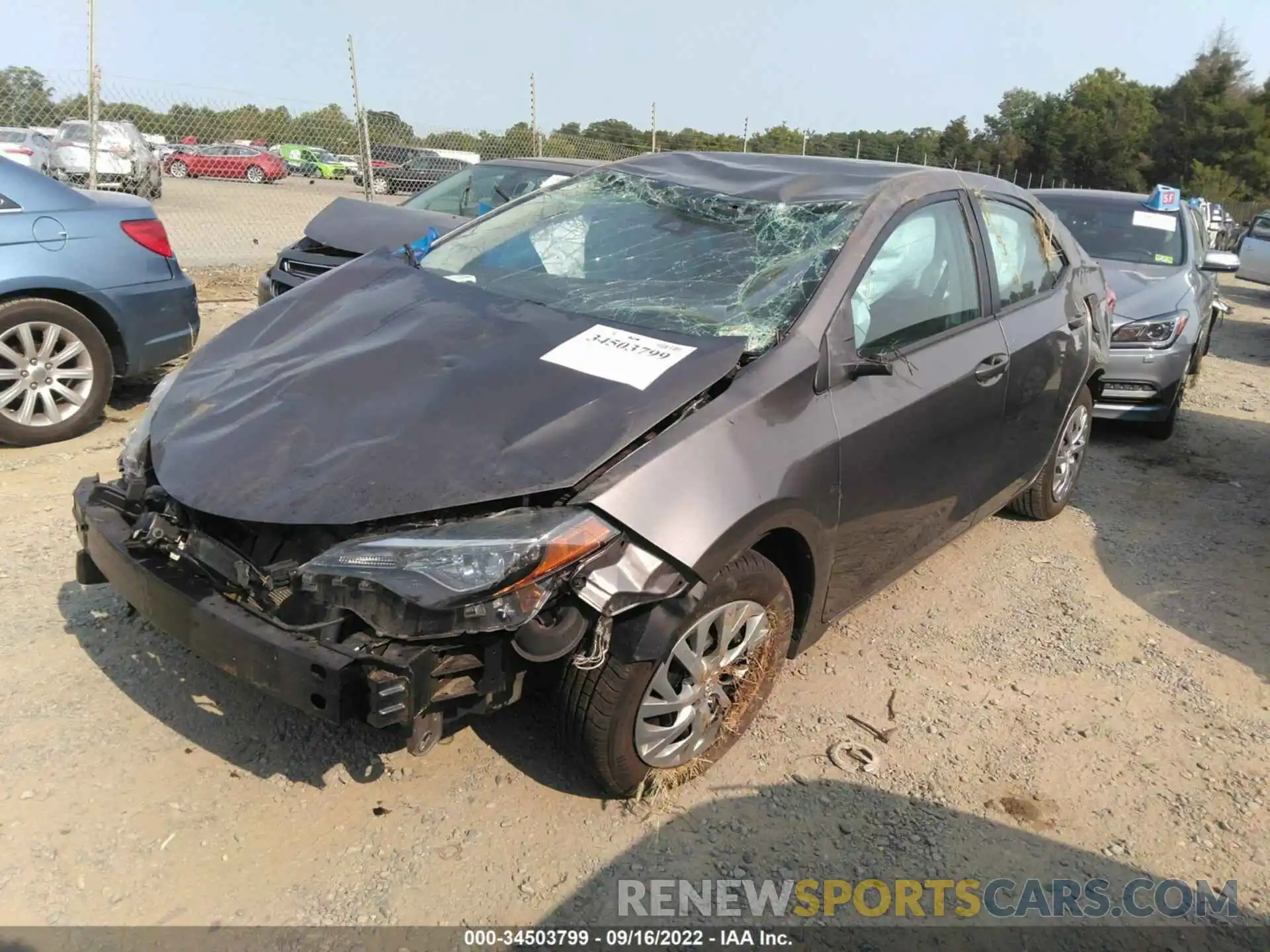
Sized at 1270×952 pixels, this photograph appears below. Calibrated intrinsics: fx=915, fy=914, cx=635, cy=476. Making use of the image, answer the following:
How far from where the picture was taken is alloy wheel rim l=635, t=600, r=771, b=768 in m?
2.46

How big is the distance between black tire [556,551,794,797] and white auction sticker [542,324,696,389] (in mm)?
573

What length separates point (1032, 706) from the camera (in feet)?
10.8

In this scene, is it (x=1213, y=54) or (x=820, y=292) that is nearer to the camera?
(x=820, y=292)

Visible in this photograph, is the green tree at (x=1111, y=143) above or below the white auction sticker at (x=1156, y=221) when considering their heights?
above

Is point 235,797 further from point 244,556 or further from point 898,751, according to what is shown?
point 898,751

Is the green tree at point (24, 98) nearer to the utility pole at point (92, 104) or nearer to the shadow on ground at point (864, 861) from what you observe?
the utility pole at point (92, 104)

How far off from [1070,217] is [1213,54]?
224 feet

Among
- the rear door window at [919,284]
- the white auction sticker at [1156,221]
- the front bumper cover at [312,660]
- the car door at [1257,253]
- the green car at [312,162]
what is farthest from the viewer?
the green car at [312,162]

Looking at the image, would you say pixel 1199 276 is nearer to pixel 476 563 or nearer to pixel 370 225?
pixel 370 225

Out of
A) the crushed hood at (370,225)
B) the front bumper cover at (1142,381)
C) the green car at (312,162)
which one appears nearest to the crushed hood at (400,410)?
the crushed hood at (370,225)

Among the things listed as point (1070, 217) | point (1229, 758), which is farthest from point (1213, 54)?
point (1229, 758)

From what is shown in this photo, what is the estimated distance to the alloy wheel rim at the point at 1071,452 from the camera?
15.5 ft

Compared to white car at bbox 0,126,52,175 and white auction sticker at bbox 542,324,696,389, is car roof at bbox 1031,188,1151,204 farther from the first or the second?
white car at bbox 0,126,52,175

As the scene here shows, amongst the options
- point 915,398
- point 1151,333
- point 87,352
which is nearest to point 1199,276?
point 1151,333
